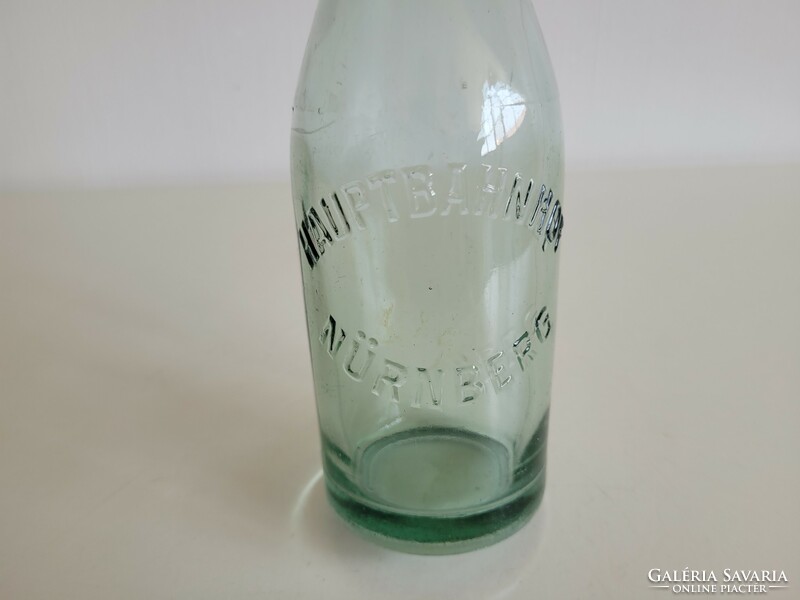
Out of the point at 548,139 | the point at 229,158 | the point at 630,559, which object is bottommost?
the point at 630,559

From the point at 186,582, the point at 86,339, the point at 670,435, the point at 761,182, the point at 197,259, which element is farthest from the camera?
the point at 761,182

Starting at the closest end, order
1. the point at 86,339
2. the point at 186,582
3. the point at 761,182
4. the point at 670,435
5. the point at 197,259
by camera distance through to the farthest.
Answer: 1. the point at 186,582
2. the point at 670,435
3. the point at 86,339
4. the point at 197,259
5. the point at 761,182

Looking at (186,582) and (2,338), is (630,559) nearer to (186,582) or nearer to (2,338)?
(186,582)

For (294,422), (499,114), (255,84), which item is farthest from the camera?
(255,84)

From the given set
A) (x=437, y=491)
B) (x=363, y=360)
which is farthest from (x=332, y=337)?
(x=437, y=491)

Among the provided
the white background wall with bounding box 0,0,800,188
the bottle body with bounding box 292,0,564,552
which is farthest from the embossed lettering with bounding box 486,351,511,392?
the white background wall with bounding box 0,0,800,188

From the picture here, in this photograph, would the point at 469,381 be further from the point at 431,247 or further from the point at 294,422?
the point at 294,422

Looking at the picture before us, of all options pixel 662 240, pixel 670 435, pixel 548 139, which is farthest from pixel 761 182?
pixel 548 139

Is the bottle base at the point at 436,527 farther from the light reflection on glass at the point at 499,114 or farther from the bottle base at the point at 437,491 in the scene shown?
the light reflection on glass at the point at 499,114
